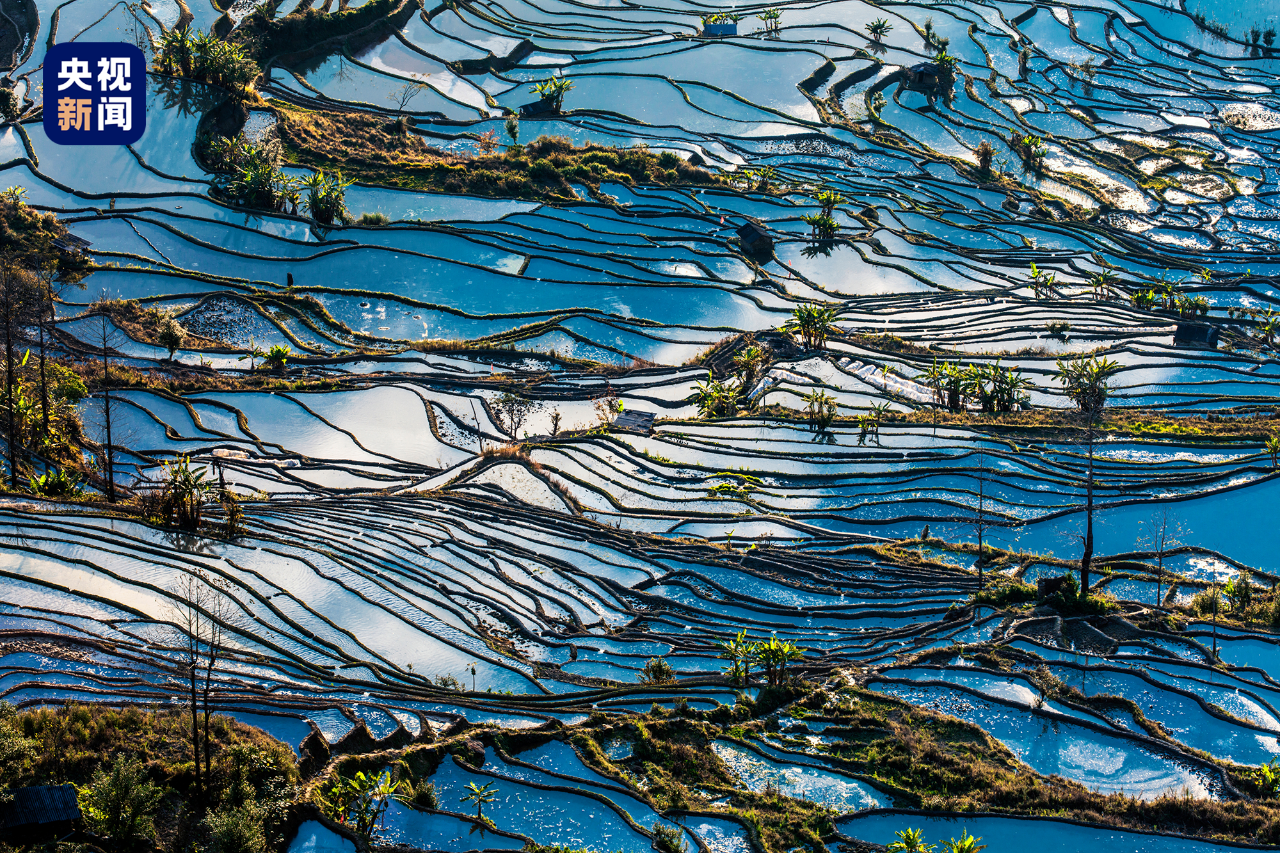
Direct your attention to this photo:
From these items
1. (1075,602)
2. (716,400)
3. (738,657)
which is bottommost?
(738,657)

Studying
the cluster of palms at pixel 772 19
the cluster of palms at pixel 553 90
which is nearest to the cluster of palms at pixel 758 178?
the cluster of palms at pixel 553 90

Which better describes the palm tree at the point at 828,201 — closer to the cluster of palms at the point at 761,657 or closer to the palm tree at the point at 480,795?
the cluster of palms at the point at 761,657

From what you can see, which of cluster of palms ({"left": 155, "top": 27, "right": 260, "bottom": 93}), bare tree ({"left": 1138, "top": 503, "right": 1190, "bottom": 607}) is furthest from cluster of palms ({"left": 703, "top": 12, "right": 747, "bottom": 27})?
bare tree ({"left": 1138, "top": 503, "right": 1190, "bottom": 607})

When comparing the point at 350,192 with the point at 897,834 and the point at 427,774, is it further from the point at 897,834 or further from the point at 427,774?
the point at 897,834

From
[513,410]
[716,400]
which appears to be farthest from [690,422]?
[513,410]

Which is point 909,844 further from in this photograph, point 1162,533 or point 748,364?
point 748,364

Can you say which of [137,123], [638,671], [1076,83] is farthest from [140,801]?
[1076,83]
